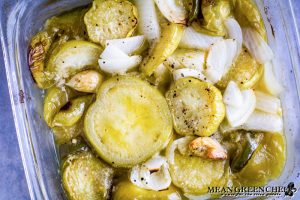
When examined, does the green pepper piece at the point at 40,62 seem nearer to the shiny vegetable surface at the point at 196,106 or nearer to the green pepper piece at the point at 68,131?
the green pepper piece at the point at 68,131

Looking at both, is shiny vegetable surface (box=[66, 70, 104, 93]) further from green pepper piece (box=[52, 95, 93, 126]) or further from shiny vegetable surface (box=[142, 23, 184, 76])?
shiny vegetable surface (box=[142, 23, 184, 76])

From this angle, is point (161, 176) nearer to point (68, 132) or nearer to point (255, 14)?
point (68, 132)

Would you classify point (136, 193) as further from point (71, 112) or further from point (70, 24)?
point (70, 24)

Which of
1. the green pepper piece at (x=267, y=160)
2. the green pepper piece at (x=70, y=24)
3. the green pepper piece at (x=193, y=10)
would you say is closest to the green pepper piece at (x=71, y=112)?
the green pepper piece at (x=70, y=24)

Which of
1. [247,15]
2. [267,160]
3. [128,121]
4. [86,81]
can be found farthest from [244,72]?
[86,81]

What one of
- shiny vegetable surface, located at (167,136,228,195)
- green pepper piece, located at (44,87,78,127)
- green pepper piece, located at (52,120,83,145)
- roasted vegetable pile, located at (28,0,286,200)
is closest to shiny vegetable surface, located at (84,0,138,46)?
roasted vegetable pile, located at (28,0,286,200)

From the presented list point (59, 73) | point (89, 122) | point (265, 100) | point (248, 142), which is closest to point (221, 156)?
point (248, 142)
